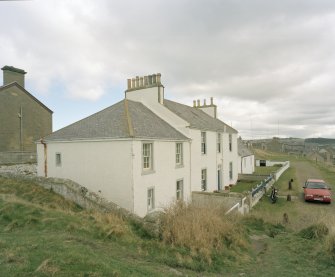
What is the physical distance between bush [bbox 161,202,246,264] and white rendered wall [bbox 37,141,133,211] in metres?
4.47

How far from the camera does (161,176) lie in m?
17.2

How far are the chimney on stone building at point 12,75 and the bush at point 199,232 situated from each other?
23452 millimetres

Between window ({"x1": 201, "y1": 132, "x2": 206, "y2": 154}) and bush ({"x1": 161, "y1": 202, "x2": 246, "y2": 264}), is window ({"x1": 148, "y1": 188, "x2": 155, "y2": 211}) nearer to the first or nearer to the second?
bush ({"x1": 161, "y1": 202, "x2": 246, "y2": 264})

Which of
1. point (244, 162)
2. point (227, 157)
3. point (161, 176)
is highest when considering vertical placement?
point (227, 157)

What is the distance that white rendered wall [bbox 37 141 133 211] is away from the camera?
585 inches

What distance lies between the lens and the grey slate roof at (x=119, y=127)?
15.7m

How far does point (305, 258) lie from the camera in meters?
9.33

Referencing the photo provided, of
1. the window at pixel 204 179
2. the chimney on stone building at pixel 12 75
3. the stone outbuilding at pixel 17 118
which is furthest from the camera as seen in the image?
the chimney on stone building at pixel 12 75

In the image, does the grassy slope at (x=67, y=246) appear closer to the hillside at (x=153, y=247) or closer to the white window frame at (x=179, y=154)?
the hillside at (x=153, y=247)

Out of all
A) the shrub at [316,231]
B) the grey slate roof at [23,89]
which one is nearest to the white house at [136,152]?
the shrub at [316,231]

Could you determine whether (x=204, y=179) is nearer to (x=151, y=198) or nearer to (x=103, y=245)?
(x=151, y=198)

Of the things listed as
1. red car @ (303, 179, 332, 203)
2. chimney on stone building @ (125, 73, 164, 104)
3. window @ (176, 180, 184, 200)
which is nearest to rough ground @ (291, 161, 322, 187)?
red car @ (303, 179, 332, 203)

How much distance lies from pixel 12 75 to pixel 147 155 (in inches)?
748

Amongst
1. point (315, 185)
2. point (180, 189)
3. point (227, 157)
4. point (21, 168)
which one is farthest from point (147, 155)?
point (315, 185)
